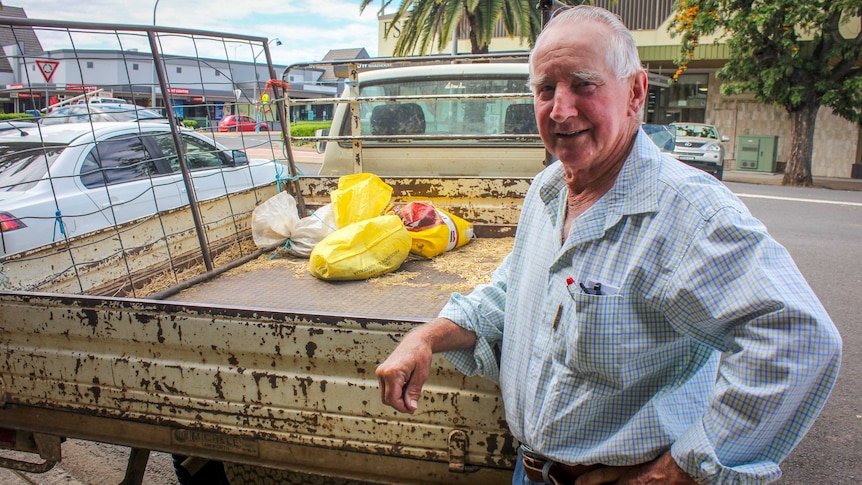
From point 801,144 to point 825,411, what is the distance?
51.2ft

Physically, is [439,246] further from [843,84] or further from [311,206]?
[843,84]

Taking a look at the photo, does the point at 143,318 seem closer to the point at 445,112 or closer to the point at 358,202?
the point at 358,202

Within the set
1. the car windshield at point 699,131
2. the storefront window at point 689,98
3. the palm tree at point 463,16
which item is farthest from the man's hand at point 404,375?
the storefront window at point 689,98

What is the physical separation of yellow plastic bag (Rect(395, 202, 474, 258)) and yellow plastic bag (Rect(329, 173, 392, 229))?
139mm

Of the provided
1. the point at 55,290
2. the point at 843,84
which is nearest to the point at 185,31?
the point at 55,290

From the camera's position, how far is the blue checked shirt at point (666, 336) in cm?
127

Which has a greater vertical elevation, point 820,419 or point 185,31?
point 185,31

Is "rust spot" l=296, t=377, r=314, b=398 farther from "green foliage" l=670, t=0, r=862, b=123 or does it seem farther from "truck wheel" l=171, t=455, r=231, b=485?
"green foliage" l=670, t=0, r=862, b=123

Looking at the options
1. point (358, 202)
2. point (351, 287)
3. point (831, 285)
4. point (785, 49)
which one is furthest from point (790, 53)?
point (351, 287)

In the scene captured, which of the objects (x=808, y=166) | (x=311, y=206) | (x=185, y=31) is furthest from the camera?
(x=808, y=166)

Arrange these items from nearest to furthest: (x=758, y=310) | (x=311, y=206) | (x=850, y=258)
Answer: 1. (x=758, y=310)
2. (x=311, y=206)
3. (x=850, y=258)

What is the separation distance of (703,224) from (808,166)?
1937 centimetres

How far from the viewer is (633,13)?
25.4 metres

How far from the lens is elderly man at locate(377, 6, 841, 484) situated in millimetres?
1279
